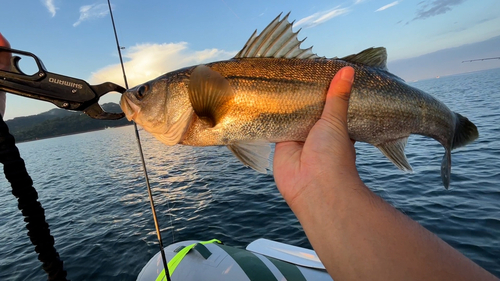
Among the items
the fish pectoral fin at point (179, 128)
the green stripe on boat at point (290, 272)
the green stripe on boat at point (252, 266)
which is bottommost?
the green stripe on boat at point (290, 272)

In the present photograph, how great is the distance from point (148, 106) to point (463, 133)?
3.91 meters

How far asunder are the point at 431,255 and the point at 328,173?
0.80 meters

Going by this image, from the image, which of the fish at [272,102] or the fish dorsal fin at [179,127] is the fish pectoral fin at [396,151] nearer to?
the fish at [272,102]

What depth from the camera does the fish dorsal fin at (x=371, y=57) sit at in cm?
310

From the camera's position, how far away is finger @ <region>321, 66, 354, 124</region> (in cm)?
248

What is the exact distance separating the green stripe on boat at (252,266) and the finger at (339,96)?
2.70 metres

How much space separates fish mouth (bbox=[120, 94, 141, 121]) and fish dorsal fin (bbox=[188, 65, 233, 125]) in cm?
72

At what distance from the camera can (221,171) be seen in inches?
668

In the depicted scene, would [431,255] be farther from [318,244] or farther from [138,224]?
[138,224]

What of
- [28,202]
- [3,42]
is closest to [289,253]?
[28,202]

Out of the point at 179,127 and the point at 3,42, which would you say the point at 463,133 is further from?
the point at 3,42

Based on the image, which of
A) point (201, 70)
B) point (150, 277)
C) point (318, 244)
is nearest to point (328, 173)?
point (318, 244)

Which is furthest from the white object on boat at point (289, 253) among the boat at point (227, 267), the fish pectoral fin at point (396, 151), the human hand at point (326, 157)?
the human hand at point (326, 157)

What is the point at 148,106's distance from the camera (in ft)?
10.0
